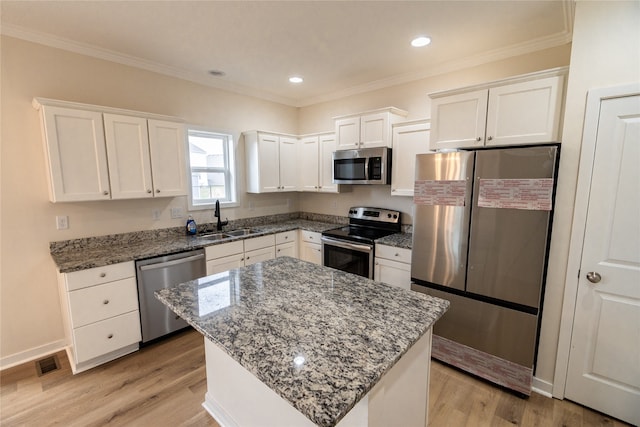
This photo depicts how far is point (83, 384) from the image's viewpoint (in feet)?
7.28

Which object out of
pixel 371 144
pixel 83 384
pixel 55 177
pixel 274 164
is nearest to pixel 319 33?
pixel 371 144

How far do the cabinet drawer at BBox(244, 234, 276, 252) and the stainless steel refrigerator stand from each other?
181cm

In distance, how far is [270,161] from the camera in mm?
3855

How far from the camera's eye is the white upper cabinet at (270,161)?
375 centimetres

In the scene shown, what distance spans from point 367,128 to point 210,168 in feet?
6.63

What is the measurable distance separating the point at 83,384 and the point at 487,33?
14.1ft

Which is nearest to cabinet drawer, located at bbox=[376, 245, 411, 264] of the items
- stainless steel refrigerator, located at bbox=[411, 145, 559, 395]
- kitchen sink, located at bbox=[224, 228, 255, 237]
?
stainless steel refrigerator, located at bbox=[411, 145, 559, 395]

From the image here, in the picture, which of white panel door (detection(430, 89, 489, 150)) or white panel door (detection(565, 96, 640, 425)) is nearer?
white panel door (detection(565, 96, 640, 425))

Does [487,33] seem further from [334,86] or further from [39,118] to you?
[39,118]

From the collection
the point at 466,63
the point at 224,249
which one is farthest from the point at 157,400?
the point at 466,63

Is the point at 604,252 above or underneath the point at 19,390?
above

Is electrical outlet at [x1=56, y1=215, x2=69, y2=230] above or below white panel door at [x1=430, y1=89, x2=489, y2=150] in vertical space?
below

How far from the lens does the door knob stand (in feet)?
6.03

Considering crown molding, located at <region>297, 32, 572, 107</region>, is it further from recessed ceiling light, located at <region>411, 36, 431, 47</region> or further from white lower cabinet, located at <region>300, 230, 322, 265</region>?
white lower cabinet, located at <region>300, 230, 322, 265</region>
